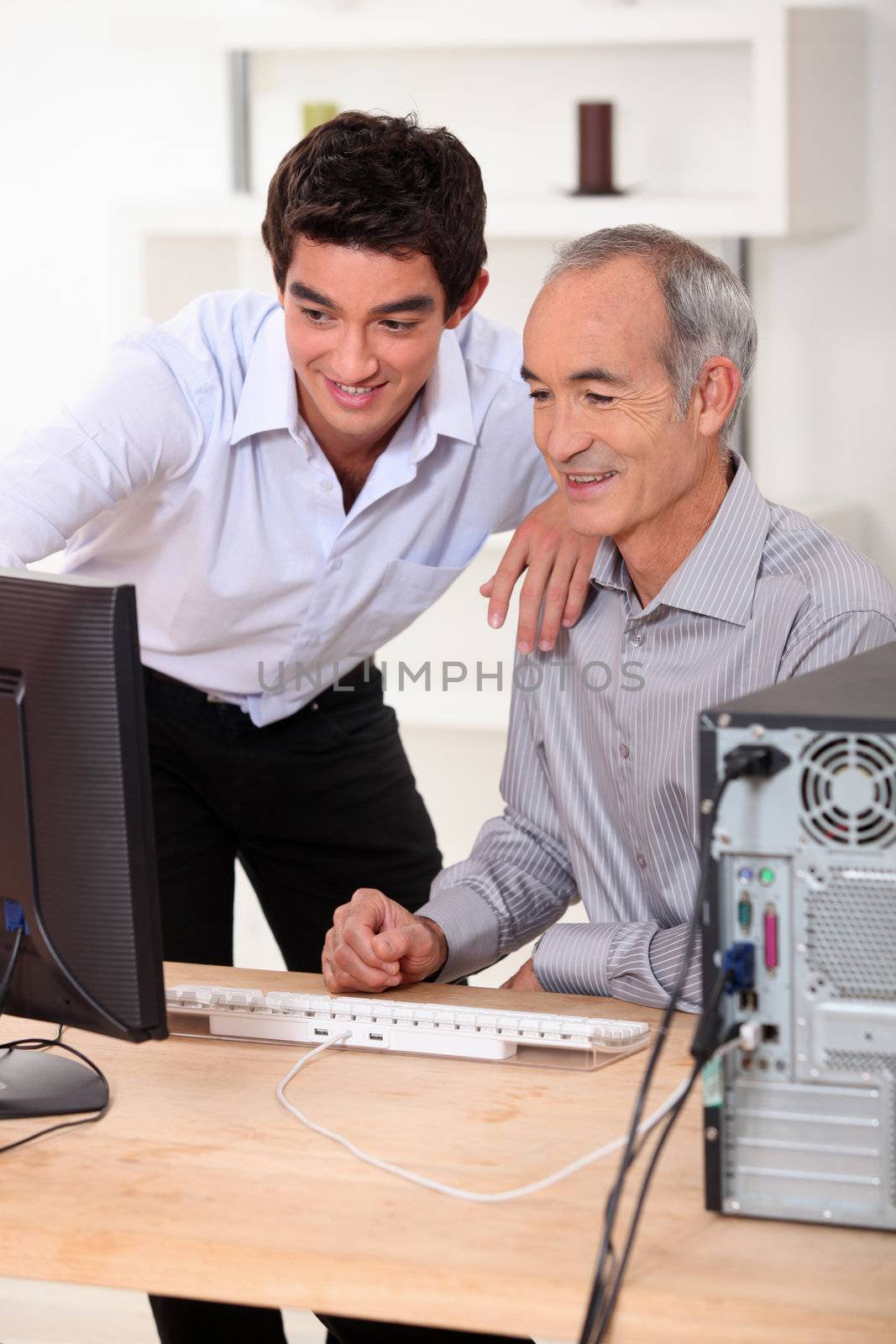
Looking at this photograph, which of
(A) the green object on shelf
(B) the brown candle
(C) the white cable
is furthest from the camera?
(A) the green object on shelf

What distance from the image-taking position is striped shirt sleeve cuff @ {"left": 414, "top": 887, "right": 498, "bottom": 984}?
65.3 inches

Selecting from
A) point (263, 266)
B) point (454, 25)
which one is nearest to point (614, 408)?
point (454, 25)

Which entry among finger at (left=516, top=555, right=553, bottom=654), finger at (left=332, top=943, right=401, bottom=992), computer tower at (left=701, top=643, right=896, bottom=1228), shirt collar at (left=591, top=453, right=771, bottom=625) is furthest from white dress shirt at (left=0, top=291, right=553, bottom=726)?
computer tower at (left=701, top=643, right=896, bottom=1228)

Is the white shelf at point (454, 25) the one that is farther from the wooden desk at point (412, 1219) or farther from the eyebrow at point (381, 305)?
the wooden desk at point (412, 1219)

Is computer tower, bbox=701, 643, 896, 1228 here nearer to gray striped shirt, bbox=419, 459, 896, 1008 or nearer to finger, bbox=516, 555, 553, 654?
gray striped shirt, bbox=419, 459, 896, 1008

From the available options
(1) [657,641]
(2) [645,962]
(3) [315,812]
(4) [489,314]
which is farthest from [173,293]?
(2) [645,962]

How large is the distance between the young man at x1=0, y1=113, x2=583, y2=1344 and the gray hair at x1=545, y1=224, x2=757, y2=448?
0.23m

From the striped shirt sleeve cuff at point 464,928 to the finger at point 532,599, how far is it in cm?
28

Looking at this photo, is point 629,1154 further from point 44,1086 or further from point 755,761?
point 44,1086

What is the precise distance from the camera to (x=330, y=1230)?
106 cm

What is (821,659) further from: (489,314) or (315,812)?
(489,314)

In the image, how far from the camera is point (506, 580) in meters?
1.91

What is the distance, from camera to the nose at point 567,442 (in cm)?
168

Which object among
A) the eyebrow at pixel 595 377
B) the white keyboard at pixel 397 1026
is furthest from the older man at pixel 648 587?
the white keyboard at pixel 397 1026
